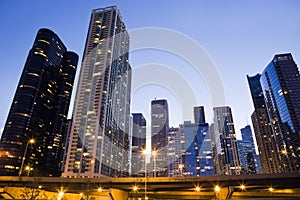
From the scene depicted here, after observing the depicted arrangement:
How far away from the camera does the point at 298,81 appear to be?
627ft

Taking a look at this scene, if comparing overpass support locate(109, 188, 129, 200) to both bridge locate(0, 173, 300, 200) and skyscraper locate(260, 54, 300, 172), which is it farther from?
skyscraper locate(260, 54, 300, 172)

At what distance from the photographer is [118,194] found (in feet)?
172

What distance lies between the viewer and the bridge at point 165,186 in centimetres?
4434

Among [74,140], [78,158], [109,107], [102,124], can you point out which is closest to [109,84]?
[109,107]

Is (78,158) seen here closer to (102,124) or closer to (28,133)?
(102,124)

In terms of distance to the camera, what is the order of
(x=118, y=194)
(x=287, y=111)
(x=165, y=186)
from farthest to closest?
(x=287, y=111) → (x=118, y=194) → (x=165, y=186)

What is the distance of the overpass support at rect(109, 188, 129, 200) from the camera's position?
50125mm

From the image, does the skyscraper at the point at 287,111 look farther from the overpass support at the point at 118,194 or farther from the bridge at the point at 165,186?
the overpass support at the point at 118,194

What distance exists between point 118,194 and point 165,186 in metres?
12.7

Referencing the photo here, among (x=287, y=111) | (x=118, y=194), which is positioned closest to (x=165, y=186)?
(x=118, y=194)

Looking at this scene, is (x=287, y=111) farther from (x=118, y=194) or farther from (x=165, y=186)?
(x=118, y=194)

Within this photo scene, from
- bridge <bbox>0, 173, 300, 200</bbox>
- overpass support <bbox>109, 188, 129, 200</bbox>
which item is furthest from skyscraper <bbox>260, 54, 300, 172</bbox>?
overpass support <bbox>109, 188, 129, 200</bbox>

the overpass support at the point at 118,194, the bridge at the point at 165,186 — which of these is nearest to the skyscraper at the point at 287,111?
the bridge at the point at 165,186

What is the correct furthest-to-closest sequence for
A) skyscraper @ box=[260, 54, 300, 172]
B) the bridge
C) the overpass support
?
1. skyscraper @ box=[260, 54, 300, 172]
2. the overpass support
3. the bridge
